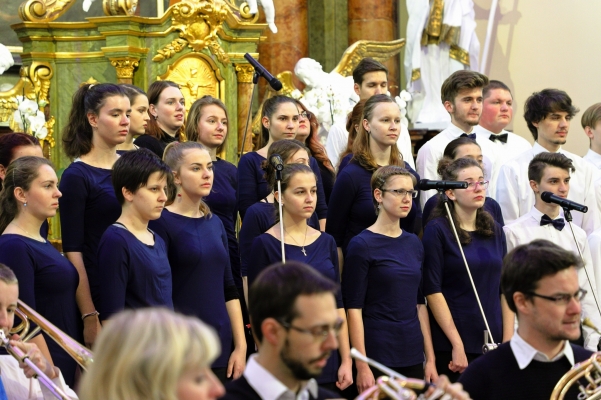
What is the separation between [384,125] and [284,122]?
608 mm

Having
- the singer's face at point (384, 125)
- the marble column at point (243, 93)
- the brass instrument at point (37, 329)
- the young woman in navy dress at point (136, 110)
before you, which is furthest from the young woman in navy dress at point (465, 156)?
the marble column at point (243, 93)

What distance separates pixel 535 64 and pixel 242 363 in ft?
23.4

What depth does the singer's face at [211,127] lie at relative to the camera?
5.41 metres

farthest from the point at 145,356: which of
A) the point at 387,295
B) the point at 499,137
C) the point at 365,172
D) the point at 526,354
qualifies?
the point at 499,137

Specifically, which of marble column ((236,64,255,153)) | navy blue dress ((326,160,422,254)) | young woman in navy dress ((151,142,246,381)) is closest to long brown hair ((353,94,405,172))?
navy blue dress ((326,160,422,254))

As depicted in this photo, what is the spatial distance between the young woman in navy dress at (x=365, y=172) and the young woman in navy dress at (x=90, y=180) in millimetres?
1208

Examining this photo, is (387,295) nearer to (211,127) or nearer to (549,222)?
(549,222)

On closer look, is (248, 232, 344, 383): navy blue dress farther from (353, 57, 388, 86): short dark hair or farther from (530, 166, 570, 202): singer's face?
(353, 57, 388, 86): short dark hair

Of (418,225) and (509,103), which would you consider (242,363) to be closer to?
(418,225)

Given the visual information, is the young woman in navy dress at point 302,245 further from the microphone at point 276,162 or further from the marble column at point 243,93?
the marble column at point 243,93

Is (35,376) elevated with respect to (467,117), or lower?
lower

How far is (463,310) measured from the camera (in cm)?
497

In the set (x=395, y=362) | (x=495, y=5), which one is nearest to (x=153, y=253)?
(x=395, y=362)

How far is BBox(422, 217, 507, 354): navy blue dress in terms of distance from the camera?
16.3 ft
